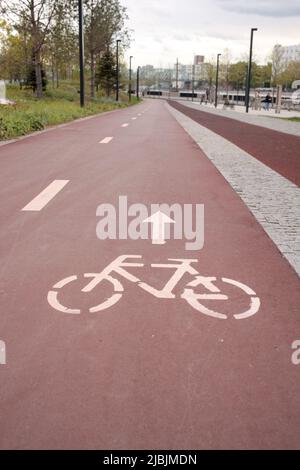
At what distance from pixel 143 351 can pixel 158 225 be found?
3.11 meters

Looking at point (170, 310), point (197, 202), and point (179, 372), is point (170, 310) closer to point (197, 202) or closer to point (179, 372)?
point (179, 372)

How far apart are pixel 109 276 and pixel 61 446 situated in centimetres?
210

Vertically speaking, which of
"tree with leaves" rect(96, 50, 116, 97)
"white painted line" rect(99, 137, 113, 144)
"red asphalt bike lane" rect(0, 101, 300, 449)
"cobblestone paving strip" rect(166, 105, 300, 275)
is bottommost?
"red asphalt bike lane" rect(0, 101, 300, 449)

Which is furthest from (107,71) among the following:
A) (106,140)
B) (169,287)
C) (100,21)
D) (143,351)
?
(143,351)

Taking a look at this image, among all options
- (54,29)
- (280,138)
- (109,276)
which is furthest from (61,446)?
(54,29)

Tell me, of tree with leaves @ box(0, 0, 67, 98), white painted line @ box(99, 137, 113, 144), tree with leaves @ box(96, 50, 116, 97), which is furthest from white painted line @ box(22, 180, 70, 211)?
tree with leaves @ box(96, 50, 116, 97)

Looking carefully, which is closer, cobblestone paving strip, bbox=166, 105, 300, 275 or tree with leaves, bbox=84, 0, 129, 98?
cobblestone paving strip, bbox=166, 105, 300, 275

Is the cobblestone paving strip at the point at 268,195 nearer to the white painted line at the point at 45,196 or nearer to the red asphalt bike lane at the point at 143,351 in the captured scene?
the red asphalt bike lane at the point at 143,351

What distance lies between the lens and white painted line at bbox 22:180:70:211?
6.75 metres

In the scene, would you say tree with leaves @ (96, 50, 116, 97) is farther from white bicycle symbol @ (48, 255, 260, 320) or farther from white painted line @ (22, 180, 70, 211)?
white bicycle symbol @ (48, 255, 260, 320)

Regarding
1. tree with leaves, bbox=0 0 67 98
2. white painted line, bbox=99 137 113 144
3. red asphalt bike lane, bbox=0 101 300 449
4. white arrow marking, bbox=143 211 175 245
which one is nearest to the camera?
red asphalt bike lane, bbox=0 101 300 449

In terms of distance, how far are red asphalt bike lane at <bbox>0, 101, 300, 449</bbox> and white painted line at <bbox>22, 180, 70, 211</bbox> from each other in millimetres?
686

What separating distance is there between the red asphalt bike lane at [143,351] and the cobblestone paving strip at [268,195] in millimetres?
226

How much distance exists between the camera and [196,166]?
10.9 metres
